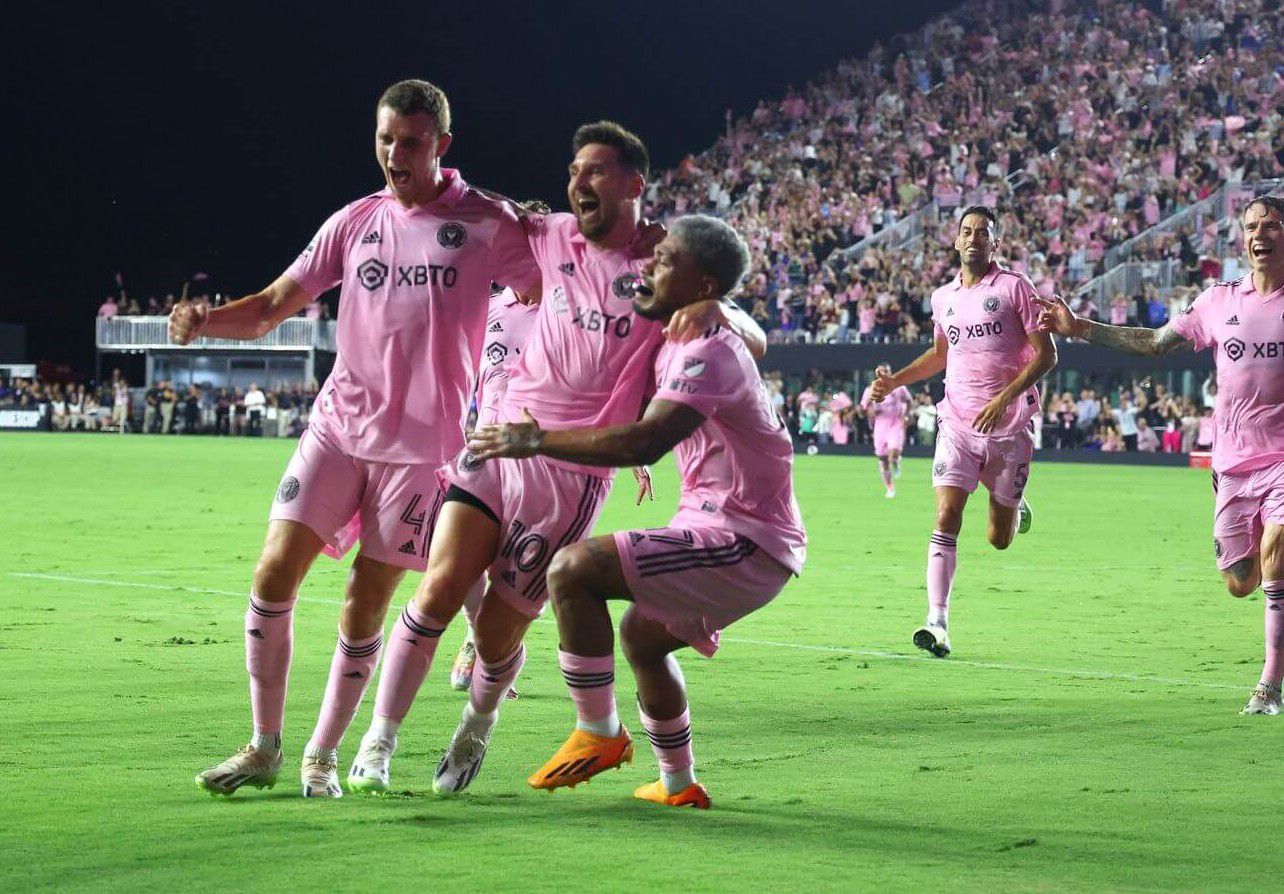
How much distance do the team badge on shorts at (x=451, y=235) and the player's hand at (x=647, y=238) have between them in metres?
0.61

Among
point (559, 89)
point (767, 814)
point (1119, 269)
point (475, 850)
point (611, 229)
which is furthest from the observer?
point (559, 89)

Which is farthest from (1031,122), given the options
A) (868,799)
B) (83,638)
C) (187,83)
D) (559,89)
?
(868,799)

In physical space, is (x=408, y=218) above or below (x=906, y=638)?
above

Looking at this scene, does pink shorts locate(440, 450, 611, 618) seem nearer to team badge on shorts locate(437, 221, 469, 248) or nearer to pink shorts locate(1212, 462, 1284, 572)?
team badge on shorts locate(437, 221, 469, 248)

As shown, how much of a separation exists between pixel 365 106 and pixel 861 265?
18770mm

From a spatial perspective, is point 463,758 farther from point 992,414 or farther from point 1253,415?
point 992,414

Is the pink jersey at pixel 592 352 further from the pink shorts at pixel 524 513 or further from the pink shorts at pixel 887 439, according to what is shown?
the pink shorts at pixel 887 439

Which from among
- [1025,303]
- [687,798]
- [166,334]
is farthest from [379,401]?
[166,334]

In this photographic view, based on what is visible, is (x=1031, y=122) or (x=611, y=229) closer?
(x=611, y=229)

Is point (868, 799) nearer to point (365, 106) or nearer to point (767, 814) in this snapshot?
point (767, 814)

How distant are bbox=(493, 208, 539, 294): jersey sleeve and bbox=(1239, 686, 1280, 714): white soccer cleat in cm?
410

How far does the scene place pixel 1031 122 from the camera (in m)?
49.3

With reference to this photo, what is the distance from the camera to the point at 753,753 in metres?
7.52

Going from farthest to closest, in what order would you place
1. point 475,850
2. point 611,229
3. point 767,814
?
1. point 611,229
2. point 767,814
3. point 475,850
